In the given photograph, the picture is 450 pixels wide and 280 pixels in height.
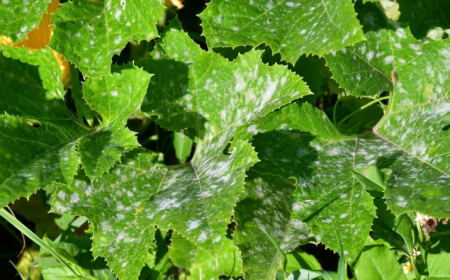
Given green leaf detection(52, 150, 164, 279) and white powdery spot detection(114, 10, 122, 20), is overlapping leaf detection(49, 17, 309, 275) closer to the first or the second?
green leaf detection(52, 150, 164, 279)

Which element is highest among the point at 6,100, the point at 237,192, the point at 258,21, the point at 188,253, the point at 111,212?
the point at 258,21

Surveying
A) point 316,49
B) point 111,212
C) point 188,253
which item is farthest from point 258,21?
point 188,253

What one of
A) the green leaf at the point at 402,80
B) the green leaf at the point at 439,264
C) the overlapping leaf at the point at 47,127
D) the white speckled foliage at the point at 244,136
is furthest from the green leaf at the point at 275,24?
the green leaf at the point at 439,264

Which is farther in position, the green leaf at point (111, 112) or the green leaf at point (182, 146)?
the green leaf at point (182, 146)

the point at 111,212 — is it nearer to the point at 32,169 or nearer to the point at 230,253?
the point at 32,169

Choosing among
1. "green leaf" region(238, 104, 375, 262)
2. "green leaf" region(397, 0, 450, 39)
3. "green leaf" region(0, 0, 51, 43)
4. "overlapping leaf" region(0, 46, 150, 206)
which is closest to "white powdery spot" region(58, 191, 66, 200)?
"overlapping leaf" region(0, 46, 150, 206)

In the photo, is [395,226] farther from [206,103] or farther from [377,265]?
[206,103]

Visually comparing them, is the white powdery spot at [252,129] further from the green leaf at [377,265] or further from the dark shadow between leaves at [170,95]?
the green leaf at [377,265]
